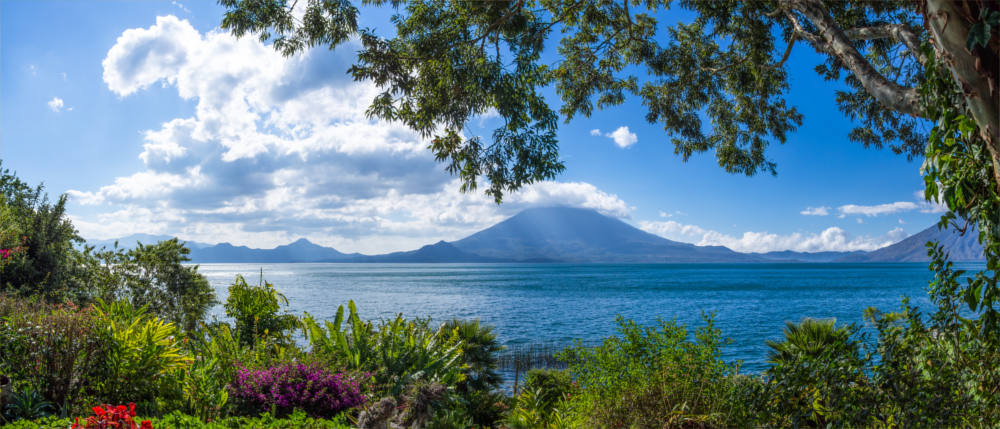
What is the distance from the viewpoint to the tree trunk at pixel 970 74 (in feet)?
7.63

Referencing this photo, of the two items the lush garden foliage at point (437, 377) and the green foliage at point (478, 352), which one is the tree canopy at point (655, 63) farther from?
the green foliage at point (478, 352)

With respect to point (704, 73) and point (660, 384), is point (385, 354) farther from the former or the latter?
point (704, 73)

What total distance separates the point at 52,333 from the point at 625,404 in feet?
19.0

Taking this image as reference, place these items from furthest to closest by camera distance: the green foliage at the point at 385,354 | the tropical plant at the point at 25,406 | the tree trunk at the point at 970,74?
1. the green foliage at the point at 385,354
2. the tropical plant at the point at 25,406
3. the tree trunk at the point at 970,74

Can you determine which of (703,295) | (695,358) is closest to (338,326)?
(695,358)

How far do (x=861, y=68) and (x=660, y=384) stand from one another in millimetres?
3508

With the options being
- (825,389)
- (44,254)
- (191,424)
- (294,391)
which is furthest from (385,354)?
(44,254)

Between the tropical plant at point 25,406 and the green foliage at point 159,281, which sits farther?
the green foliage at point 159,281

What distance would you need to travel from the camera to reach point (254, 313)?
8195 millimetres

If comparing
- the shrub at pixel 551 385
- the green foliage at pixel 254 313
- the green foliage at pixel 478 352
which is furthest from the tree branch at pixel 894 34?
the green foliage at pixel 478 352

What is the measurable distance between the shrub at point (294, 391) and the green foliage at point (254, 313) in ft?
9.84

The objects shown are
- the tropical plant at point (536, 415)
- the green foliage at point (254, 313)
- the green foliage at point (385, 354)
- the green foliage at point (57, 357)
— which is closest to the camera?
the green foliage at point (57, 357)

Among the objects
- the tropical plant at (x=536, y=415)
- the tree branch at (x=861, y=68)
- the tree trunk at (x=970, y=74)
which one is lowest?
the tropical plant at (x=536, y=415)

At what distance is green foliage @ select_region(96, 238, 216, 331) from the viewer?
18750mm
